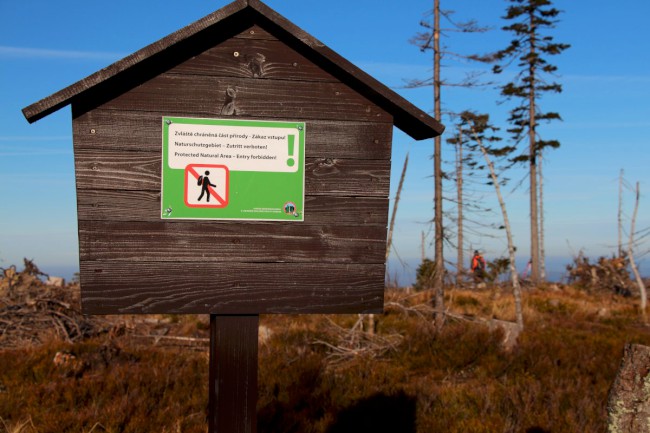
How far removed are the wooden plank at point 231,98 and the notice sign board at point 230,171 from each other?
0.08 m

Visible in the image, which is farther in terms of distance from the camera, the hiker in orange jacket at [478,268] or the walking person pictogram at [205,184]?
the hiker in orange jacket at [478,268]

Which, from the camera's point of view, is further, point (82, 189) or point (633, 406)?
point (633, 406)

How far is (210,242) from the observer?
3.50 m

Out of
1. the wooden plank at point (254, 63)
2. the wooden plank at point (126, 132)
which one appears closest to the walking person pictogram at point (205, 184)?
the wooden plank at point (126, 132)

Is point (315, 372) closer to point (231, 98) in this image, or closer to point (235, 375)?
point (235, 375)

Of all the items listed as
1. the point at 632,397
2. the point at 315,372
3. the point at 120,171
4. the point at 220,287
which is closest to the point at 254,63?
the point at 120,171

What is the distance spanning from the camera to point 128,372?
810cm

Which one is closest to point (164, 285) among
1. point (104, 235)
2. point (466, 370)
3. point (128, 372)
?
point (104, 235)

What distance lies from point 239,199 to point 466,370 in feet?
21.8

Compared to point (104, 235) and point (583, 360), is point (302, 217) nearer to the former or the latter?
point (104, 235)

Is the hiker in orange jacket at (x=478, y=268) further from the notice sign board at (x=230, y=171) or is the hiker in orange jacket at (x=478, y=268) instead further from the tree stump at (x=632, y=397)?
the notice sign board at (x=230, y=171)

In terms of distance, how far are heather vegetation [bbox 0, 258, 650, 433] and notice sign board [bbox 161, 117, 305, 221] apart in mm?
3033

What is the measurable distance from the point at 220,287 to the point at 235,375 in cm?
55

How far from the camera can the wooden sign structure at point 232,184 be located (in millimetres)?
3467
